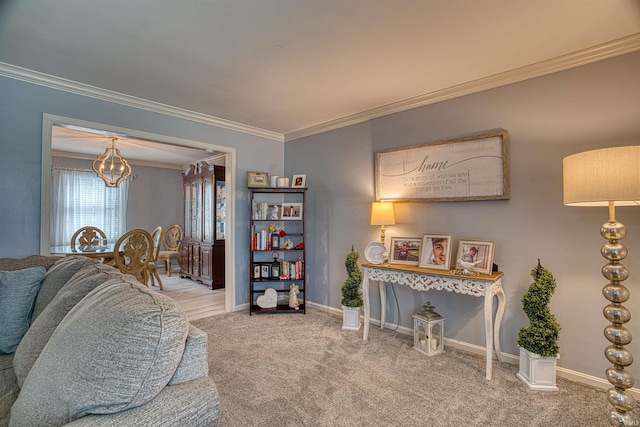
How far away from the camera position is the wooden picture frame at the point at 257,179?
3.97 m

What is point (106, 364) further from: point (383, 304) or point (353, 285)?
point (383, 304)

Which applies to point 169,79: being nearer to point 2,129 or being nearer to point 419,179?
point 2,129

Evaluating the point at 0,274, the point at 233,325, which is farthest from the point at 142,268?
the point at 0,274

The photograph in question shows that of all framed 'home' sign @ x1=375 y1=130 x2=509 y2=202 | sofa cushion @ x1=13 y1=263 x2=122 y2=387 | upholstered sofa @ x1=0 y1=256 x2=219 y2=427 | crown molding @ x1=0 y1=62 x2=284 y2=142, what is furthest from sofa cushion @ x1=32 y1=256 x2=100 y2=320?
framed 'home' sign @ x1=375 y1=130 x2=509 y2=202

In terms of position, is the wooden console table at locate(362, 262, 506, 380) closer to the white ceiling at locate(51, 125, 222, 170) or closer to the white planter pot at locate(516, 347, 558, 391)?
the white planter pot at locate(516, 347, 558, 391)

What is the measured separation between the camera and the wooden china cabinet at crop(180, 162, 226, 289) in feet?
17.9

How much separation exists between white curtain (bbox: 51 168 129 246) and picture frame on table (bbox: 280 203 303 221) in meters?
4.21

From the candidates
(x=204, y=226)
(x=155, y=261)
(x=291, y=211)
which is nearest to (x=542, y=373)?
(x=291, y=211)

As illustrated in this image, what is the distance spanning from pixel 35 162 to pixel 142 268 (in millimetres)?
1965

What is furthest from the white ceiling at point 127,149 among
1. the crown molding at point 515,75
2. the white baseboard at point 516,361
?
the white baseboard at point 516,361

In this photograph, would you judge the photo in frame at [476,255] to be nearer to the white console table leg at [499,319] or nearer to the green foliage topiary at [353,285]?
the white console table leg at [499,319]

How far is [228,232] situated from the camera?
13.0 feet

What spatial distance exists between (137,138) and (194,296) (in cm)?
265

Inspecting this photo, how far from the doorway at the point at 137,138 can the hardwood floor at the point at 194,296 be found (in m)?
0.33
